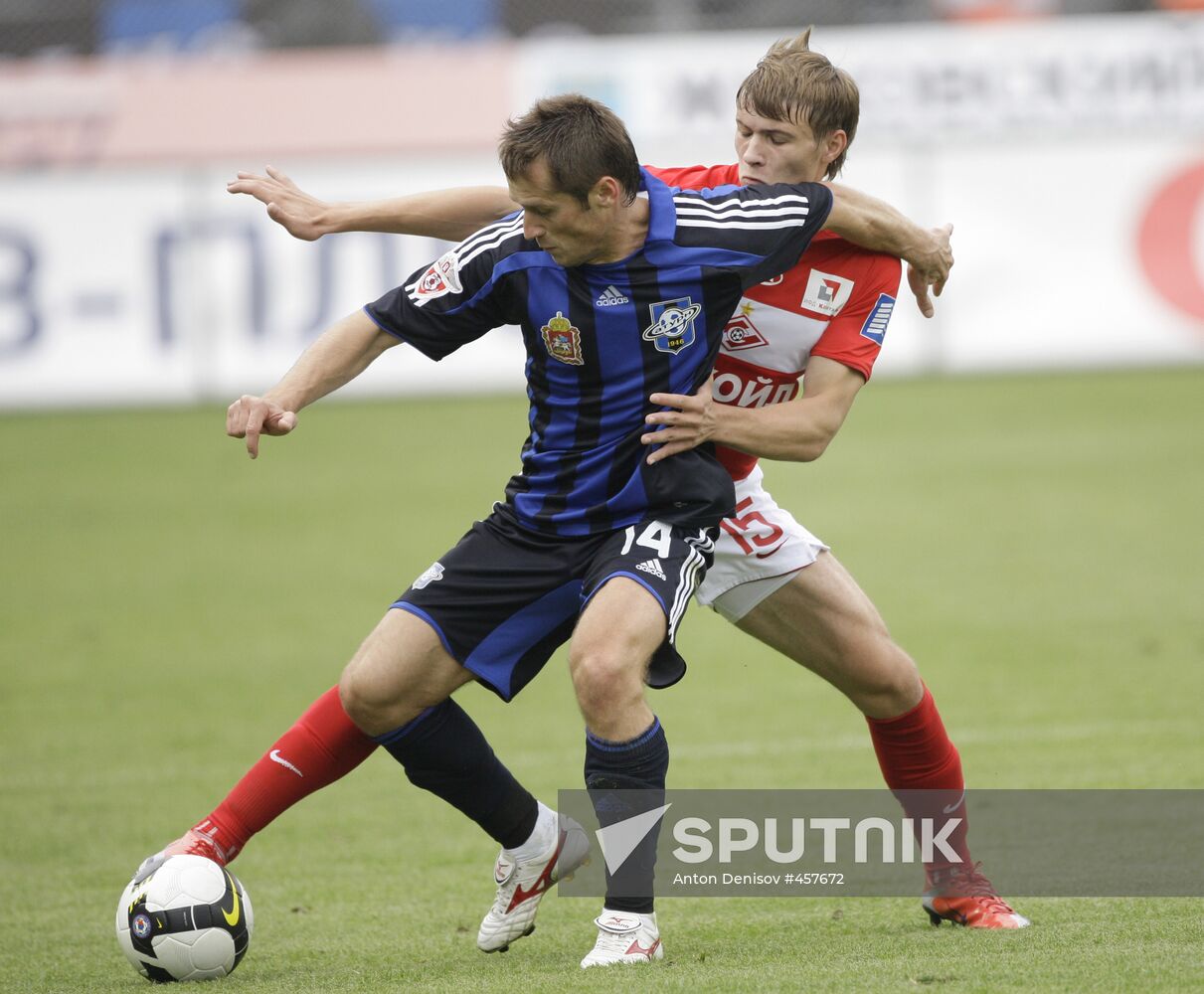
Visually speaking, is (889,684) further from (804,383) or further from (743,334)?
(743,334)

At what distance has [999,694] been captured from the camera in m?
7.99

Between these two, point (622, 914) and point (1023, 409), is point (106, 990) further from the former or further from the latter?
point (1023, 409)

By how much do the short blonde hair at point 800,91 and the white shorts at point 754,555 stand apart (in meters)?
1.01

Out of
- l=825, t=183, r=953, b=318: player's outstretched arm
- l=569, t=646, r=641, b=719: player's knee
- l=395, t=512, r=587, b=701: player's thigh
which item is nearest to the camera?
l=569, t=646, r=641, b=719: player's knee

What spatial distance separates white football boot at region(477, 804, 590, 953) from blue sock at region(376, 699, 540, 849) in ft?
0.14

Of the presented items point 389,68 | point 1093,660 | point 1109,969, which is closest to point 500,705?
point 1093,660

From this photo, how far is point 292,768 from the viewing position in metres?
4.77

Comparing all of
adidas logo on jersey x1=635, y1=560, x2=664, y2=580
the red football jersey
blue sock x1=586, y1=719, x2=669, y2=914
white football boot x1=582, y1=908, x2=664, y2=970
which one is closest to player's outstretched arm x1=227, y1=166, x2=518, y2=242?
the red football jersey

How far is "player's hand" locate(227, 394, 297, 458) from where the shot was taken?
14.4 feet

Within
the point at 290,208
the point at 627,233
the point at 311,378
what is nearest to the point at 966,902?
the point at 627,233

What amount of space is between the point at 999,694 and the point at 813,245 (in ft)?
11.9

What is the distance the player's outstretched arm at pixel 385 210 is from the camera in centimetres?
494

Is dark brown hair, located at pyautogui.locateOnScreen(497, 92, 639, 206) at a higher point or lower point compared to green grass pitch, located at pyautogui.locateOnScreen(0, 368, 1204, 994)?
higher

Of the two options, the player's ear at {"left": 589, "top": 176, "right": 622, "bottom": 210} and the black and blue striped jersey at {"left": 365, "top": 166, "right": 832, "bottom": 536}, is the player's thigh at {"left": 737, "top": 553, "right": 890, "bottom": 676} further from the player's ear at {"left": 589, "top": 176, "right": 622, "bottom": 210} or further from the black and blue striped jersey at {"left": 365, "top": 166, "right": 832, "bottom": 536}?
the player's ear at {"left": 589, "top": 176, "right": 622, "bottom": 210}
